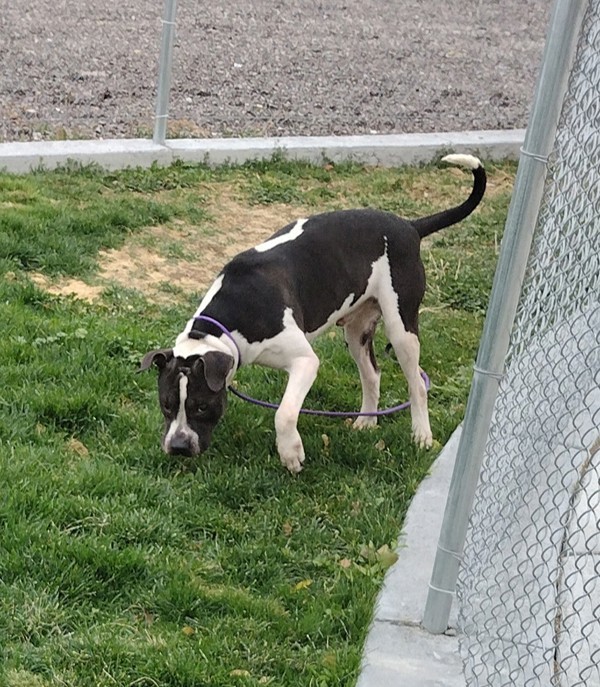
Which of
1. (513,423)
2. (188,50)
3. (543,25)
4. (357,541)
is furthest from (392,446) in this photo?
(543,25)

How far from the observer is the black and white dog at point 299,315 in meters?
4.62

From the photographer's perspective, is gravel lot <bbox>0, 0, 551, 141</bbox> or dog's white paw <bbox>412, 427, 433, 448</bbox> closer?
dog's white paw <bbox>412, 427, 433, 448</bbox>

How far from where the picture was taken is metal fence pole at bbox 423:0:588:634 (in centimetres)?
301

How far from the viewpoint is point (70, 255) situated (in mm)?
6918

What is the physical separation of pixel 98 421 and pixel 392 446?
1.39 metres

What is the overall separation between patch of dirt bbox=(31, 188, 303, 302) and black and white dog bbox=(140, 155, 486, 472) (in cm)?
172

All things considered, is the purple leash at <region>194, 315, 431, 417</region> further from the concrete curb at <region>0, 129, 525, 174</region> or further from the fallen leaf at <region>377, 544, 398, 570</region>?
the concrete curb at <region>0, 129, 525, 174</region>

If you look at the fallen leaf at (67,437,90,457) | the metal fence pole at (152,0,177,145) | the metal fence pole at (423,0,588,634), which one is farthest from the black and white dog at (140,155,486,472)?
the metal fence pole at (152,0,177,145)

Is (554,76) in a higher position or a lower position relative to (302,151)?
higher

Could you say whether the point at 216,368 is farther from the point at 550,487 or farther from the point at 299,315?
the point at 550,487

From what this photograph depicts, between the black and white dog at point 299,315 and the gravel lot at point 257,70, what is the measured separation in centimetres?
454

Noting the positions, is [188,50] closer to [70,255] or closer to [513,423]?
[70,255]

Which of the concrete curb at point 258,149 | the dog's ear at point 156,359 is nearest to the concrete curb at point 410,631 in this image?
the dog's ear at point 156,359

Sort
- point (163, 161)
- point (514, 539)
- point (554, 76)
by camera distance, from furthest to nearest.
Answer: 1. point (163, 161)
2. point (514, 539)
3. point (554, 76)
